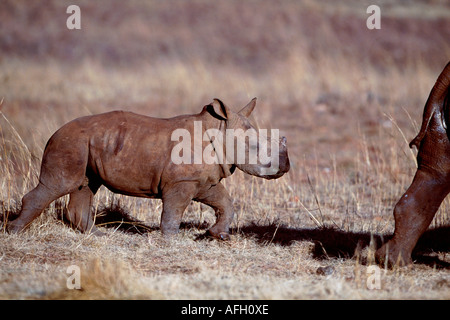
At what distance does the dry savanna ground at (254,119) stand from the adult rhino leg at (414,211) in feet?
0.62

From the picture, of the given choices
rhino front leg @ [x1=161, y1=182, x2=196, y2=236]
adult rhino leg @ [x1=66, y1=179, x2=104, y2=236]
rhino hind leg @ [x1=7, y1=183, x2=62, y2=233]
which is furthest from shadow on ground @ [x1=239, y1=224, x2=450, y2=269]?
rhino hind leg @ [x1=7, y1=183, x2=62, y2=233]

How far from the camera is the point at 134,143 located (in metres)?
7.10

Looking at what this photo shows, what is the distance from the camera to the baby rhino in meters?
7.05

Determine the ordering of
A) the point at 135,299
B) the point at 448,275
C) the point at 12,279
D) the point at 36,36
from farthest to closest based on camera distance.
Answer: the point at 36,36 → the point at 448,275 → the point at 12,279 → the point at 135,299

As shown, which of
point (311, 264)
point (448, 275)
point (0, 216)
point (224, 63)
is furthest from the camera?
point (224, 63)

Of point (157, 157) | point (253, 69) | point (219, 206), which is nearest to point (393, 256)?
point (219, 206)

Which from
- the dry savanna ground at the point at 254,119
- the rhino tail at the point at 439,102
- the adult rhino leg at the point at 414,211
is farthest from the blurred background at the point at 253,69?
the adult rhino leg at the point at 414,211

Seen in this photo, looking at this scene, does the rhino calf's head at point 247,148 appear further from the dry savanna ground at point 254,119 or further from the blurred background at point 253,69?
the blurred background at point 253,69

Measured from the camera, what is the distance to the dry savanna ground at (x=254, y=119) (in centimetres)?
614

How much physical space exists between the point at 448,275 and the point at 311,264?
3.97ft

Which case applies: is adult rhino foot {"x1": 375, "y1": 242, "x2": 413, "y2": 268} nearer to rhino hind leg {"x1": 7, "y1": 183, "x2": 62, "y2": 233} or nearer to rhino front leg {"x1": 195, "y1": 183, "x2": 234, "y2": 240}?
rhino front leg {"x1": 195, "y1": 183, "x2": 234, "y2": 240}

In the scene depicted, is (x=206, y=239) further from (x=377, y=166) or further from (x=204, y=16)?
(x=204, y=16)

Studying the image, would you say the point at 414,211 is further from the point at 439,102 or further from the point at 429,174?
the point at 439,102

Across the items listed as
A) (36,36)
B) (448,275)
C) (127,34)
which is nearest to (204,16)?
(127,34)
